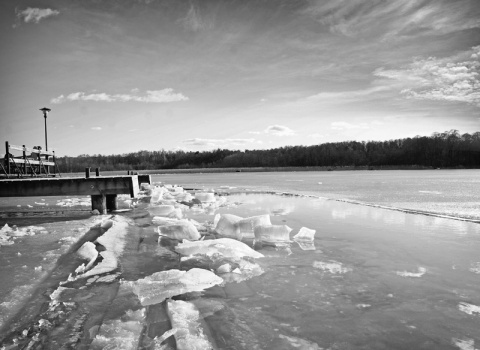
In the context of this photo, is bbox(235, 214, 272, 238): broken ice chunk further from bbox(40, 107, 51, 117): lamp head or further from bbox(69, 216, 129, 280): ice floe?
bbox(40, 107, 51, 117): lamp head

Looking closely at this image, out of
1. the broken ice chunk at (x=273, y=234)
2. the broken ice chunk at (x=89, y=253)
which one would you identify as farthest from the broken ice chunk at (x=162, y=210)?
the broken ice chunk at (x=89, y=253)

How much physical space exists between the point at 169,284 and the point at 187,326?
2.51ft

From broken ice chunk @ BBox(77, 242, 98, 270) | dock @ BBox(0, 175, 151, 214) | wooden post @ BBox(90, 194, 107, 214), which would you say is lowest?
broken ice chunk @ BBox(77, 242, 98, 270)

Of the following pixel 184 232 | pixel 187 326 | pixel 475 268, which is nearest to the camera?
pixel 187 326

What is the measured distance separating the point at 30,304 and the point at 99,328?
2.51 feet

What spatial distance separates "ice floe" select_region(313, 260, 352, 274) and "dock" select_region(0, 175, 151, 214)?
5520 mm

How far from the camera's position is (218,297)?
279 cm

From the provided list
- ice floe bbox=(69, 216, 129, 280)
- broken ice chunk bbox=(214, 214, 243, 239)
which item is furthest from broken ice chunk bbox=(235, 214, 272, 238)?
ice floe bbox=(69, 216, 129, 280)

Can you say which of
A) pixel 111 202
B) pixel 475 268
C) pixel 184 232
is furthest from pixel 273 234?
pixel 111 202

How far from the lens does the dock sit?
7.30 meters

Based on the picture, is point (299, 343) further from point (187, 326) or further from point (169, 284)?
point (169, 284)

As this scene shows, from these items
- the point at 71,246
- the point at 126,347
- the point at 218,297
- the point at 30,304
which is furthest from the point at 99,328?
the point at 71,246

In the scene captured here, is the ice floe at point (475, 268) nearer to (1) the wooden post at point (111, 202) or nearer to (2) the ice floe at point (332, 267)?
(2) the ice floe at point (332, 267)

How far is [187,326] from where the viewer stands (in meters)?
2.23
